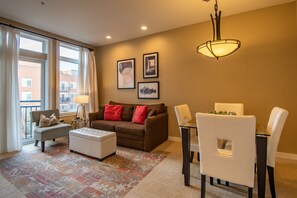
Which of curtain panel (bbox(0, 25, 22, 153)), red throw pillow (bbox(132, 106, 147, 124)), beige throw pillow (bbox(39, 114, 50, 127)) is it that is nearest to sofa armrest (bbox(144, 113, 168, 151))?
red throw pillow (bbox(132, 106, 147, 124))

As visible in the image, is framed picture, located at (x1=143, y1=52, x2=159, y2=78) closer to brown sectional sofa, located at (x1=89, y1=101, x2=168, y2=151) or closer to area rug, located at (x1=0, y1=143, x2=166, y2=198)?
brown sectional sofa, located at (x1=89, y1=101, x2=168, y2=151)

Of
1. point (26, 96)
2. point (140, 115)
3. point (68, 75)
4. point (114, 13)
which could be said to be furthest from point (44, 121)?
point (114, 13)

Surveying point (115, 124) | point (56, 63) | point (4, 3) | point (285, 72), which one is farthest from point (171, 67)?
point (4, 3)

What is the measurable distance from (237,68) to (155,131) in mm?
2191

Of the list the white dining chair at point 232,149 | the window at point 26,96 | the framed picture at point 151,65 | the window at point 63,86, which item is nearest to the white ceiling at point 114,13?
the framed picture at point 151,65

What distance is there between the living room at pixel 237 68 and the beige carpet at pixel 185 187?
0.03 meters

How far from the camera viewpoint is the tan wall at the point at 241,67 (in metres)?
2.87

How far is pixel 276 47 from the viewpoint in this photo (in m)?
2.93

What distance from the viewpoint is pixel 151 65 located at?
4258 mm

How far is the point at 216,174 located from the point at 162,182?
83cm

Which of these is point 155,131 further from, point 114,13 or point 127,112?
point 114,13

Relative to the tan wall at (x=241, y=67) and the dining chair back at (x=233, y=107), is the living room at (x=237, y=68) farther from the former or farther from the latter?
the dining chair back at (x=233, y=107)

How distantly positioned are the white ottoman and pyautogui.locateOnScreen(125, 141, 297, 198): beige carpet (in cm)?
97

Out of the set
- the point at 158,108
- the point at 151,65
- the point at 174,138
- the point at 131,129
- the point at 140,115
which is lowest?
the point at 174,138
